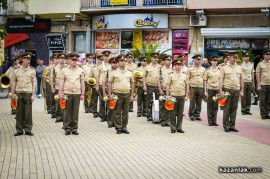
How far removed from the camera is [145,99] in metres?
17.6

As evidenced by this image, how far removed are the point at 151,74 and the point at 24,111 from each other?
198 inches

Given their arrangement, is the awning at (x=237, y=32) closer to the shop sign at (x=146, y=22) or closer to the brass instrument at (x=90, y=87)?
the shop sign at (x=146, y=22)

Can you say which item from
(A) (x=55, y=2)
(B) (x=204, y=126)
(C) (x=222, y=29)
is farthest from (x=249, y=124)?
(A) (x=55, y=2)

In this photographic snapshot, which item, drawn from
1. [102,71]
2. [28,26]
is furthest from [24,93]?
[28,26]

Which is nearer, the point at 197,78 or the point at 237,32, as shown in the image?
the point at 197,78

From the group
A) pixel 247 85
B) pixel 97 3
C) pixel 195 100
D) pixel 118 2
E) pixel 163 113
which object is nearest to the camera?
pixel 163 113

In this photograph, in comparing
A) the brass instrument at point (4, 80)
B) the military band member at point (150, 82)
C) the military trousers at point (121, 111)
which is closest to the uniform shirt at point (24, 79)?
the brass instrument at point (4, 80)

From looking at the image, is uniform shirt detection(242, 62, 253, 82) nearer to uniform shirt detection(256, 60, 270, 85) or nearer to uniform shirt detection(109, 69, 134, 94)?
uniform shirt detection(256, 60, 270, 85)

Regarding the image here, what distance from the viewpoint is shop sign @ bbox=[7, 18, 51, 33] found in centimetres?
3478

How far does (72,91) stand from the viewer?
12.9 meters

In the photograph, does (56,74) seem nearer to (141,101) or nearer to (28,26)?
(141,101)

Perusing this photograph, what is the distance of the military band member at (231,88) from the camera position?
1364 centimetres

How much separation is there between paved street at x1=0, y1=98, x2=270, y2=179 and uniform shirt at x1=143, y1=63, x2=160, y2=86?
1.89m

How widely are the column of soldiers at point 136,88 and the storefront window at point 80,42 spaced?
641 inches
